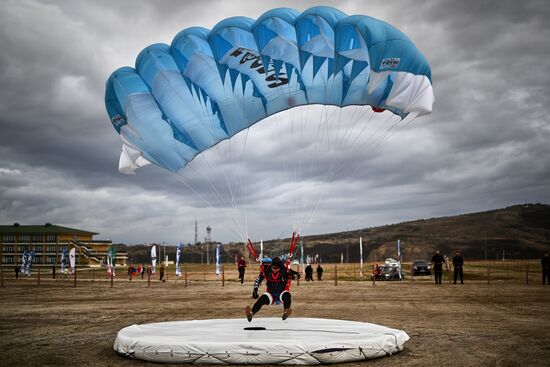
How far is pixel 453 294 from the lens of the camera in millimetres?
19078

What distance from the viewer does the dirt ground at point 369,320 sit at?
24.5 feet

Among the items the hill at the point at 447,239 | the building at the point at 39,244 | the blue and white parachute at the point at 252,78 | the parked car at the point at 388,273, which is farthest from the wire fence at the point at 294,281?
the hill at the point at 447,239

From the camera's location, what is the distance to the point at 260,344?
6.88 m

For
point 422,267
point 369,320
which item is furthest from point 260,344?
point 422,267

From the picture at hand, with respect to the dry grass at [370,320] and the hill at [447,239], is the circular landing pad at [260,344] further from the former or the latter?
the hill at [447,239]

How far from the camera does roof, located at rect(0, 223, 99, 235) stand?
78.8 m

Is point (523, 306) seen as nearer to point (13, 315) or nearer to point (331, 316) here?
point (331, 316)

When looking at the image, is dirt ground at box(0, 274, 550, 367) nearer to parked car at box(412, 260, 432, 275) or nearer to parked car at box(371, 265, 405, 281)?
parked car at box(371, 265, 405, 281)

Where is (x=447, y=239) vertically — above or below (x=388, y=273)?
below

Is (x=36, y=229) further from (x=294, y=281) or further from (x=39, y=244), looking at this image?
(x=294, y=281)

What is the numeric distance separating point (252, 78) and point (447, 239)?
117977 mm

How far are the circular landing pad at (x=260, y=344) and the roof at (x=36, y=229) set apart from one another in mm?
77520

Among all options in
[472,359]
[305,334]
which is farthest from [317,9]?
[472,359]

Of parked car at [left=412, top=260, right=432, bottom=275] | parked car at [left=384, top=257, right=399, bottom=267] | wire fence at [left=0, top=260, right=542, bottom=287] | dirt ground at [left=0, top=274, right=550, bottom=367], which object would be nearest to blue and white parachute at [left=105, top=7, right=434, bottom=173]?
dirt ground at [left=0, top=274, right=550, bottom=367]
